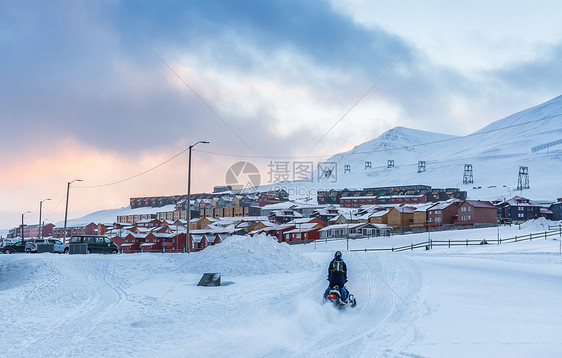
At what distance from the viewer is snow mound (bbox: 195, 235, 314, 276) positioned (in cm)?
2731

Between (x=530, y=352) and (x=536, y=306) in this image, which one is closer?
(x=530, y=352)

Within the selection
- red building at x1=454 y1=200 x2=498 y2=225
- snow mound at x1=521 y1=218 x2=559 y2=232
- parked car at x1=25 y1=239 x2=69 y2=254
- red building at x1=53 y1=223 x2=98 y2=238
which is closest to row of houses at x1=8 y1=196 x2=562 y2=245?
red building at x1=454 y1=200 x2=498 y2=225

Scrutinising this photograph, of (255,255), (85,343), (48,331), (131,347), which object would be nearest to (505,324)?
(131,347)

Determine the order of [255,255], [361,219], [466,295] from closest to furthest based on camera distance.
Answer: [466,295] → [255,255] → [361,219]

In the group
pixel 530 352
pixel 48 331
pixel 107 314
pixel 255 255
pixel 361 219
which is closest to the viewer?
pixel 530 352

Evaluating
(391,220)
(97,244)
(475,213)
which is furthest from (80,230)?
(97,244)

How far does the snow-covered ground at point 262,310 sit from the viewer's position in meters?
10.6

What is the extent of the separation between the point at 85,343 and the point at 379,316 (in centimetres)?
875

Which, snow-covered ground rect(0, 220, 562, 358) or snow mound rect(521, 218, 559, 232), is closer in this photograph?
snow-covered ground rect(0, 220, 562, 358)

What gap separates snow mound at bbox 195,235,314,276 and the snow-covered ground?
0.10 m

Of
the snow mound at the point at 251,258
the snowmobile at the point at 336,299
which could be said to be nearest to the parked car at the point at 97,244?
the snow mound at the point at 251,258

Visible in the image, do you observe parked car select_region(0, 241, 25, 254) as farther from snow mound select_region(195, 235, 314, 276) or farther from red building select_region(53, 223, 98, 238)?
red building select_region(53, 223, 98, 238)

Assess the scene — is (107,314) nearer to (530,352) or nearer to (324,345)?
(324,345)

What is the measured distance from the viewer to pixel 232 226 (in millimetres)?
120312
